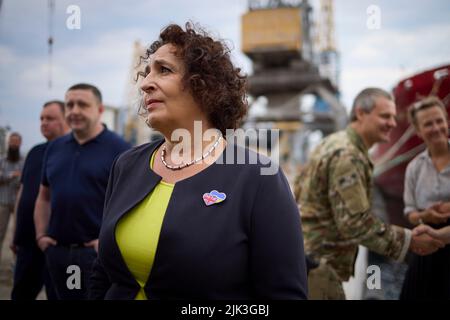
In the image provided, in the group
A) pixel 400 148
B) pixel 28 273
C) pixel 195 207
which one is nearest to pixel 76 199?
pixel 28 273

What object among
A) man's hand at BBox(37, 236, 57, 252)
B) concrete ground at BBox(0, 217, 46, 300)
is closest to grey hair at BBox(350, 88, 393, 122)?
man's hand at BBox(37, 236, 57, 252)

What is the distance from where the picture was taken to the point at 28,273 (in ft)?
13.3

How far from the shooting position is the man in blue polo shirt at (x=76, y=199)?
327 centimetres

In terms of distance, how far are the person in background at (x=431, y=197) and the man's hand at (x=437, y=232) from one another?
0.01 m

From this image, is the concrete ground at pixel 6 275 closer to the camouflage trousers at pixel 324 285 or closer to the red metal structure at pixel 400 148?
the camouflage trousers at pixel 324 285

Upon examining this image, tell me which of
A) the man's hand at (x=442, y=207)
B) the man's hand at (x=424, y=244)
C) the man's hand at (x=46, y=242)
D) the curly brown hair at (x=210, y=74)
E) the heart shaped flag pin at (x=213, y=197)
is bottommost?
the man's hand at (x=46, y=242)

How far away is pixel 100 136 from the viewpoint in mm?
3531

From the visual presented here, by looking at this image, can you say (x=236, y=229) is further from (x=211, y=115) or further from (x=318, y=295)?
(x=318, y=295)

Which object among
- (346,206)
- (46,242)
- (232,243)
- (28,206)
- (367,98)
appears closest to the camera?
(232,243)

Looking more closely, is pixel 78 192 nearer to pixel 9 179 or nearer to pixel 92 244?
pixel 92 244

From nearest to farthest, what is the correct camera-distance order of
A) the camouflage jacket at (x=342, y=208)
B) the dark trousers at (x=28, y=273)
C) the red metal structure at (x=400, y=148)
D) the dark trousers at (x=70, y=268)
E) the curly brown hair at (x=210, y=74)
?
1. the curly brown hair at (x=210, y=74)
2. the camouflage jacket at (x=342, y=208)
3. the dark trousers at (x=70, y=268)
4. the dark trousers at (x=28, y=273)
5. the red metal structure at (x=400, y=148)

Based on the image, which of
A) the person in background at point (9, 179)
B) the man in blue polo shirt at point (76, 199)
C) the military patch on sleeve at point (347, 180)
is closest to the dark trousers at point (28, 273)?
the man in blue polo shirt at point (76, 199)

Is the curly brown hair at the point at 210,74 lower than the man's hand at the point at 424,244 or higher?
higher

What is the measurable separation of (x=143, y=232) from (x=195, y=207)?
22cm
